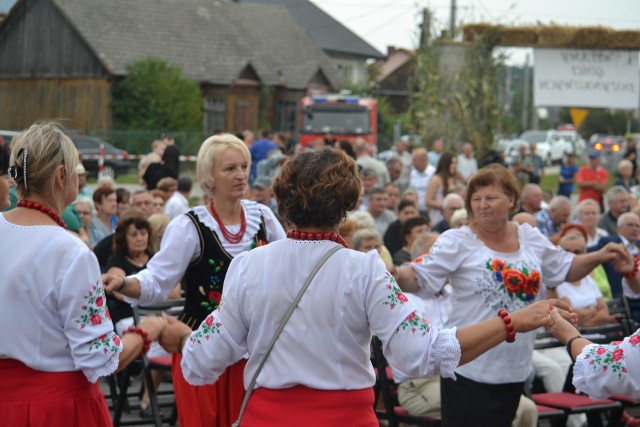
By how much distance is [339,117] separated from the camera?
2812 centimetres

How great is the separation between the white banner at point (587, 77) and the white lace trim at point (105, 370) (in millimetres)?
15596

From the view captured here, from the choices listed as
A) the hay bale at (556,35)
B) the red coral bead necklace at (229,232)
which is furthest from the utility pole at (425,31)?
the red coral bead necklace at (229,232)

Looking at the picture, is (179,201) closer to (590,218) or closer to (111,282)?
(590,218)

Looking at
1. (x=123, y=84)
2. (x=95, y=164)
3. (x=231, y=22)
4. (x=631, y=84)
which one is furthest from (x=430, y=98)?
(x=231, y=22)

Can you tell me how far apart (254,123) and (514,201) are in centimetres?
4173

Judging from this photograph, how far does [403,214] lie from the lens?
448 inches

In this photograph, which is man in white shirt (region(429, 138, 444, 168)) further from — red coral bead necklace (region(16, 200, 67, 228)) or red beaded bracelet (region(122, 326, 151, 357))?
red coral bead necklace (region(16, 200, 67, 228))

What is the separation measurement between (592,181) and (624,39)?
2.73 m

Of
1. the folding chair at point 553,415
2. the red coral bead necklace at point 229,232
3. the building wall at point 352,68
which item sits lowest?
the folding chair at point 553,415

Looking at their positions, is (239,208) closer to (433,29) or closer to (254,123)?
(433,29)

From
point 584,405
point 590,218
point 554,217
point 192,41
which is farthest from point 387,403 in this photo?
point 192,41

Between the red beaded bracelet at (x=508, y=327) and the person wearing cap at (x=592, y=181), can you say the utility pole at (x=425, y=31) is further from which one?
the red beaded bracelet at (x=508, y=327)

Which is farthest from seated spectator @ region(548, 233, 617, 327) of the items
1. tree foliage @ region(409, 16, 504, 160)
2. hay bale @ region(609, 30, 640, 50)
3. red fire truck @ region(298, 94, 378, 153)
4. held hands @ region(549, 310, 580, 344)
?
red fire truck @ region(298, 94, 378, 153)

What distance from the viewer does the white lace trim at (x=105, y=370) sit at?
3.99 m
